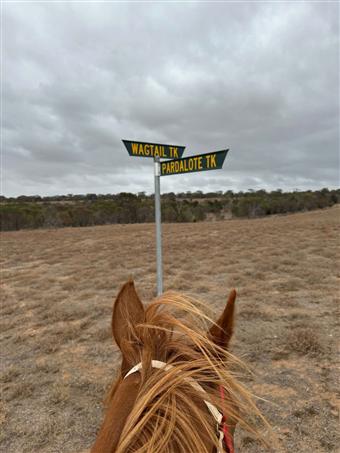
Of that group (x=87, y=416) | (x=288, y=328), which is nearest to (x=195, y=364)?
(x=87, y=416)

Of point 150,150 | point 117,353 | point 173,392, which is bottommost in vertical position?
point 117,353

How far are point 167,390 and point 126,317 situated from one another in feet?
0.99

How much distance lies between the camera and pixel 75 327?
4.55 m

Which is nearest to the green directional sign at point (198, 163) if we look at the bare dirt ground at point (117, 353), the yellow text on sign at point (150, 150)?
the yellow text on sign at point (150, 150)

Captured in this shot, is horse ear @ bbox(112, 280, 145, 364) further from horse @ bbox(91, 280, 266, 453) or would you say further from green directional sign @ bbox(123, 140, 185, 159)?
green directional sign @ bbox(123, 140, 185, 159)

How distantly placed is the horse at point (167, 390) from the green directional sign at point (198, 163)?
215cm

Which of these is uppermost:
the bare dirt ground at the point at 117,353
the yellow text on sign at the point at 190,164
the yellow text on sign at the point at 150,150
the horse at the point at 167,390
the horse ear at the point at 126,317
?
the yellow text on sign at the point at 150,150

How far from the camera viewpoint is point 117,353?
368cm

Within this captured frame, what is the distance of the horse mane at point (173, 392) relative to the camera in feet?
2.12

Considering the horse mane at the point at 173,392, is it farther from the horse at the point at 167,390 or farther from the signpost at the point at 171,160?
the signpost at the point at 171,160

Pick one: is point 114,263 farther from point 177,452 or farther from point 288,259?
point 177,452

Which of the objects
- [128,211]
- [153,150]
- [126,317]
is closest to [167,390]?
[126,317]

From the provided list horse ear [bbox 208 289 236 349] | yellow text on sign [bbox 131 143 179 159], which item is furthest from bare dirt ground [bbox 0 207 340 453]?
yellow text on sign [bbox 131 143 179 159]

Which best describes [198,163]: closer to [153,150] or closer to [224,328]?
[153,150]
